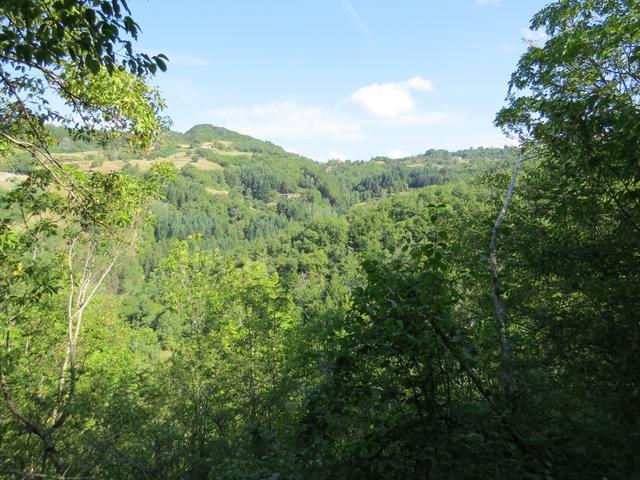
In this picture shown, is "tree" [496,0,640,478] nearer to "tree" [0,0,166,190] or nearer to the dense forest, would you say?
the dense forest

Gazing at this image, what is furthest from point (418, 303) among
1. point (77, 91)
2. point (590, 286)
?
point (77, 91)

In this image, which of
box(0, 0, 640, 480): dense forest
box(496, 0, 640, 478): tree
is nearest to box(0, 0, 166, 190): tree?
box(0, 0, 640, 480): dense forest

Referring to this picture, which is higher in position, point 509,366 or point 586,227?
point 586,227

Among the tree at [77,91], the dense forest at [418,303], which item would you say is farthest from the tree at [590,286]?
the tree at [77,91]

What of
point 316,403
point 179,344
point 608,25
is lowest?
point 179,344

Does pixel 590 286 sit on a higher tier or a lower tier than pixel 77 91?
lower

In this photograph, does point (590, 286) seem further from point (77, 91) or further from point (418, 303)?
point (77, 91)

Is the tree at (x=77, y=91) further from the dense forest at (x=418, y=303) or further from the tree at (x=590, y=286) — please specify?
the tree at (x=590, y=286)

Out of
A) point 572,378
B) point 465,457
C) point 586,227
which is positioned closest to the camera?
point 465,457

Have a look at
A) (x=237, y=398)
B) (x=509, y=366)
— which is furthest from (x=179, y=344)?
(x=509, y=366)

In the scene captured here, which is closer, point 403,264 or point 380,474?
point 380,474

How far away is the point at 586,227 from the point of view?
6223 millimetres

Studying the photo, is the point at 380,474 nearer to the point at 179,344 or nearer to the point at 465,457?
the point at 465,457

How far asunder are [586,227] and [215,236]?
175 meters
